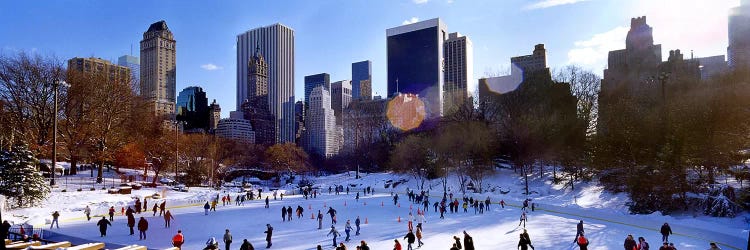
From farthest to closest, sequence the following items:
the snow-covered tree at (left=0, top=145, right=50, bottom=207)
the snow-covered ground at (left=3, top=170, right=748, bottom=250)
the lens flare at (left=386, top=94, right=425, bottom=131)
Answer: the lens flare at (left=386, top=94, right=425, bottom=131)
the snow-covered tree at (left=0, top=145, right=50, bottom=207)
the snow-covered ground at (left=3, top=170, right=748, bottom=250)

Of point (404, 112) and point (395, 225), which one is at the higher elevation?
Result: point (404, 112)

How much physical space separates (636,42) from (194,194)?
14032 cm

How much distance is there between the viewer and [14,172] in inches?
1085

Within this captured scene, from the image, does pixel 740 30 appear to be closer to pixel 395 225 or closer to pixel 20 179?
pixel 395 225

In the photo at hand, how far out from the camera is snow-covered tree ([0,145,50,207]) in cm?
2716

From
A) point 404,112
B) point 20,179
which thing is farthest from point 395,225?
point 404,112

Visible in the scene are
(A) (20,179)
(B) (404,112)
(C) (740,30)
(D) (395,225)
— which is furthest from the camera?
(C) (740,30)

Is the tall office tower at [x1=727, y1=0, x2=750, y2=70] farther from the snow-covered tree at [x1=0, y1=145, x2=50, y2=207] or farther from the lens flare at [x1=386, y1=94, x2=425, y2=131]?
the snow-covered tree at [x1=0, y1=145, x2=50, y2=207]

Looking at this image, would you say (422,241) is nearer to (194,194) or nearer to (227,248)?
(227,248)

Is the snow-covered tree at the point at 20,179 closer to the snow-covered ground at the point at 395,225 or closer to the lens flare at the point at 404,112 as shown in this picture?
the snow-covered ground at the point at 395,225

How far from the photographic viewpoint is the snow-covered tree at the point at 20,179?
89.1 feet

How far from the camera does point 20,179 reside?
27.6 m

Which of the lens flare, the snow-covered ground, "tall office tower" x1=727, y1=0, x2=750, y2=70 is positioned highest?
"tall office tower" x1=727, y1=0, x2=750, y2=70

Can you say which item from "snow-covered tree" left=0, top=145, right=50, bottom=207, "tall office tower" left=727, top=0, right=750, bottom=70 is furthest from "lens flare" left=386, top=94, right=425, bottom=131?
"tall office tower" left=727, top=0, right=750, bottom=70
